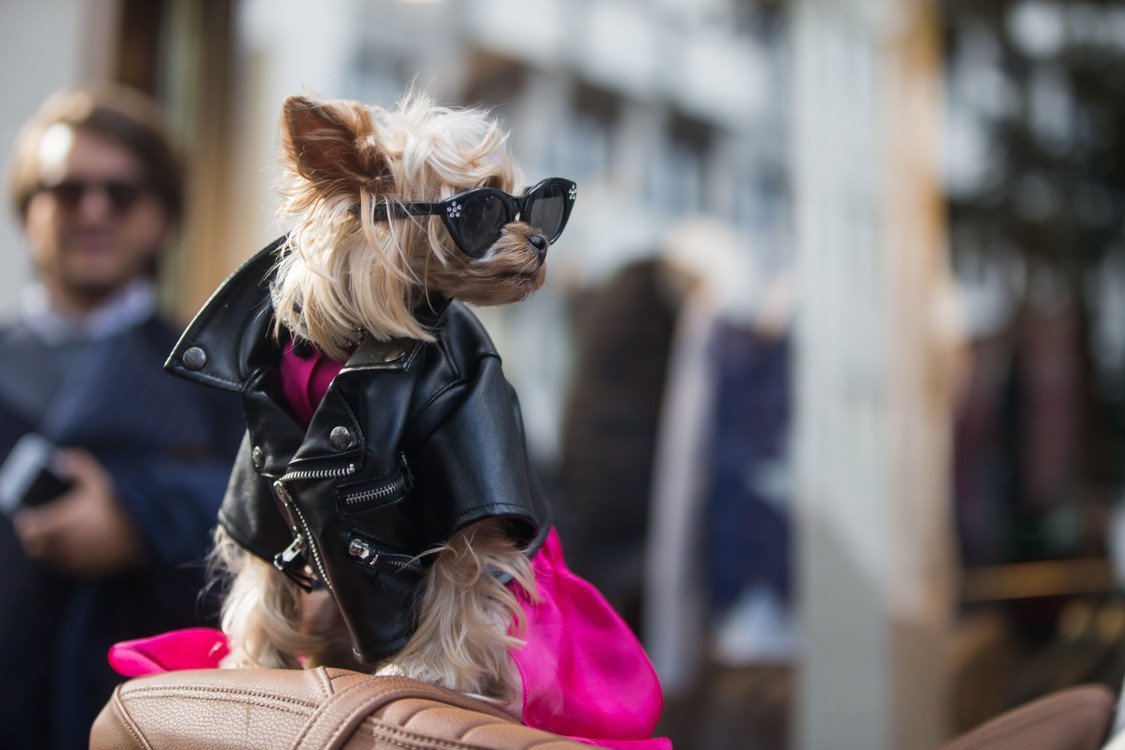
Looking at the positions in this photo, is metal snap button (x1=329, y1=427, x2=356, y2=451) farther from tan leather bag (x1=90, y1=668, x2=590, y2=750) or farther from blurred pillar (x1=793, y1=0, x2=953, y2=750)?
blurred pillar (x1=793, y1=0, x2=953, y2=750)

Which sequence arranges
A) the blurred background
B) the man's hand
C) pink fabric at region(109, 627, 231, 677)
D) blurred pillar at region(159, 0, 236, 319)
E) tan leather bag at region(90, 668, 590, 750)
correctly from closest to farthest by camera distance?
tan leather bag at region(90, 668, 590, 750), pink fabric at region(109, 627, 231, 677), the man's hand, the blurred background, blurred pillar at region(159, 0, 236, 319)

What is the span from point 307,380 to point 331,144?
0.21m

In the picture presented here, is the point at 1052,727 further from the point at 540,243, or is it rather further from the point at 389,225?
the point at 389,225

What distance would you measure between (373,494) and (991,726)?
2.11 feet

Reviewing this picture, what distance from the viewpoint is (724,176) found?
3150mm

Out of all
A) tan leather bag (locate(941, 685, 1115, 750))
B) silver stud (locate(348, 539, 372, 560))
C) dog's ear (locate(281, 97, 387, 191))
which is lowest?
tan leather bag (locate(941, 685, 1115, 750))

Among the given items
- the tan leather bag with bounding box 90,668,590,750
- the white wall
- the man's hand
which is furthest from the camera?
the white wall

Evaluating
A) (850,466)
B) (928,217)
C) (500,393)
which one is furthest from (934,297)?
(500,393)

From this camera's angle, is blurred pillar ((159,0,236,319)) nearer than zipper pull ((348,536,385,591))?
No

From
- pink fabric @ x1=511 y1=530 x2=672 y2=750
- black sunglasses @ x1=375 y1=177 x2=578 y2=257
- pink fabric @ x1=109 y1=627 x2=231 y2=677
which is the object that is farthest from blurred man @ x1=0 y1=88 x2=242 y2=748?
black sunglasses @ x1=375 y1=177 x2=578 y2=257

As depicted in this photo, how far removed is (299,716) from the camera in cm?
77

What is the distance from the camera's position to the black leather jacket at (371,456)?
2.84 feet

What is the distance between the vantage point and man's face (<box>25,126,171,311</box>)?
1.98 m

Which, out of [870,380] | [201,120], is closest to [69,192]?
[201,120]
